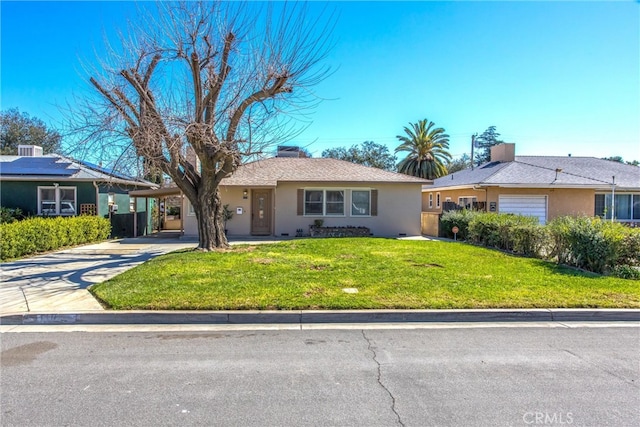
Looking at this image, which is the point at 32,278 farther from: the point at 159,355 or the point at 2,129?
the point at 2,129

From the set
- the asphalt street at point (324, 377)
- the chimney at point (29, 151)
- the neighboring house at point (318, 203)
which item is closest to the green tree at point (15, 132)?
the chimney at point (29, 151)

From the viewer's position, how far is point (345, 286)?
736 centimetres

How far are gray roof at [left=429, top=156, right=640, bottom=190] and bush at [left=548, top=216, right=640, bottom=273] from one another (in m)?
9.35

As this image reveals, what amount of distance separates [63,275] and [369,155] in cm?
4715

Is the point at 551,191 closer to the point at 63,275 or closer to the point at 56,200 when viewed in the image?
the point at 63,275

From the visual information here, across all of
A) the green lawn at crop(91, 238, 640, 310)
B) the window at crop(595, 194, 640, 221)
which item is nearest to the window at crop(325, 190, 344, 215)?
the green lawn at crop(91, 238, 640, 310)

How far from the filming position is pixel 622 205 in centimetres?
2073

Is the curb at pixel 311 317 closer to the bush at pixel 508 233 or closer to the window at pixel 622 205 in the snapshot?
the bush at pixel 508 233

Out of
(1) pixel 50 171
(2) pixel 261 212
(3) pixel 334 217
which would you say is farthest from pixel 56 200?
(3) pixel 334 217

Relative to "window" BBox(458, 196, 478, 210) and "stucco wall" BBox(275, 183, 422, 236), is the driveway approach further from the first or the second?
"window" BBox(458, 196, 478, 210)

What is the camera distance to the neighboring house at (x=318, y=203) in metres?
18.2

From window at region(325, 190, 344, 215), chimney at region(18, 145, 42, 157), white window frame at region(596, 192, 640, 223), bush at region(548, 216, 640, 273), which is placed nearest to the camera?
bush at region(548, 216, 640, 273)

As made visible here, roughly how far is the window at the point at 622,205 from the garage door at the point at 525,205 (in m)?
3.45

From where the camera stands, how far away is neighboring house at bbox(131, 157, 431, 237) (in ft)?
59.8
